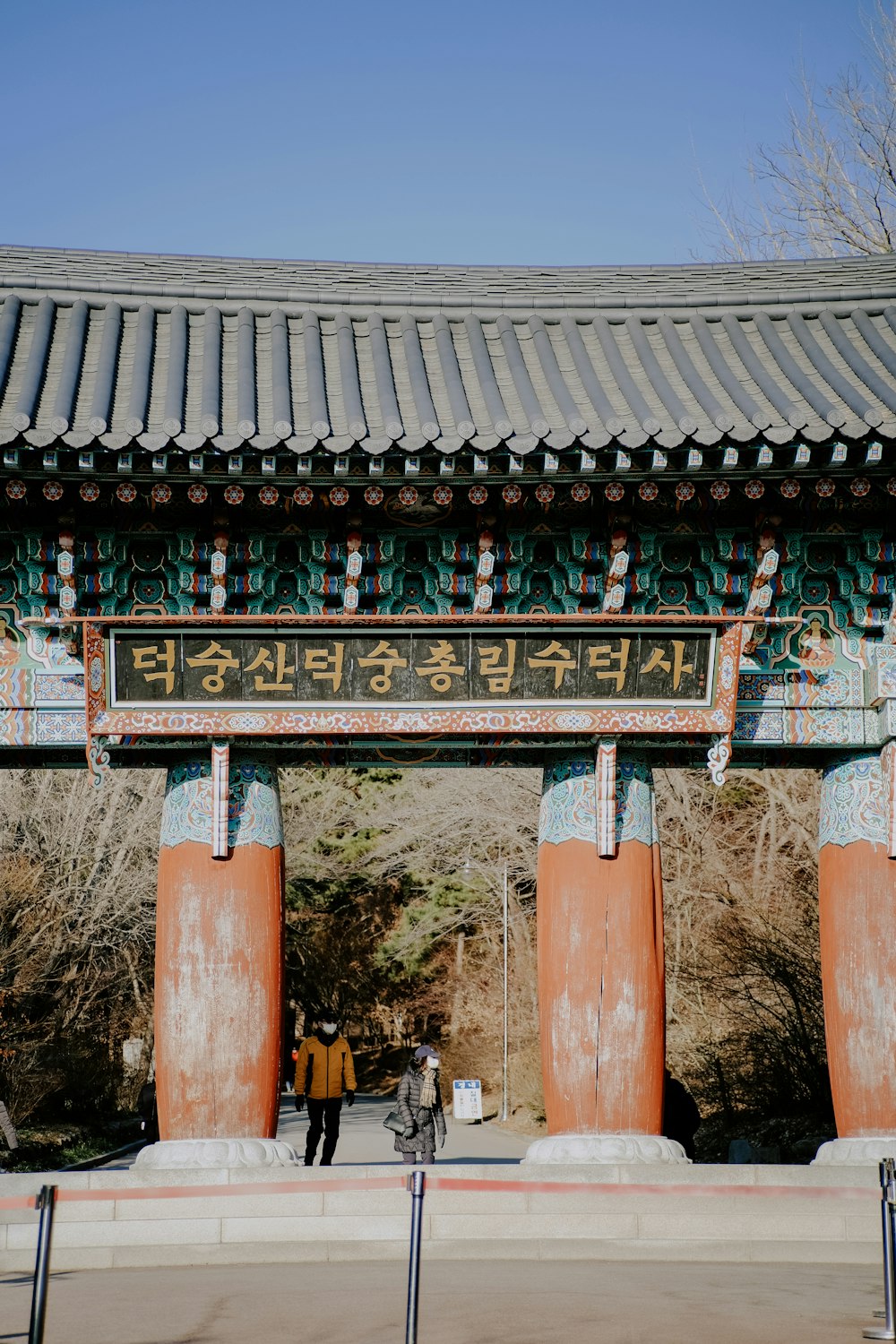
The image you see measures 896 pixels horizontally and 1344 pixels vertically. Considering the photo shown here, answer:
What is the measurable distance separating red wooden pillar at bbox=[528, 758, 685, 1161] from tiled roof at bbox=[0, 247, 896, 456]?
108 inches

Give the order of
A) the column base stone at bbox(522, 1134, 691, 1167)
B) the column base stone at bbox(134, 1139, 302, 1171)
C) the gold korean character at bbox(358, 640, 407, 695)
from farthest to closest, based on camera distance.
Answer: the gold korean character at bbox(358, 640, 407, 695) < the column base stone at bbox(522, 1134, 691, 1167) < the column base stone at bbox(134, 1139, 302, 1171)

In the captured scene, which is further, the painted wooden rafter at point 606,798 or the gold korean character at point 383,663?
the gold korean character at point 383,663

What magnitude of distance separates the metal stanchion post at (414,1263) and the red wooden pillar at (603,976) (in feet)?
12.6

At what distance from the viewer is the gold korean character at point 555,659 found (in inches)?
434

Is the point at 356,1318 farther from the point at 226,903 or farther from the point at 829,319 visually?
the point at 829,319

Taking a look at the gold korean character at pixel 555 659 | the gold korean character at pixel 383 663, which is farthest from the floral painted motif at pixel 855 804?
the gold korean character at pixel 383 663

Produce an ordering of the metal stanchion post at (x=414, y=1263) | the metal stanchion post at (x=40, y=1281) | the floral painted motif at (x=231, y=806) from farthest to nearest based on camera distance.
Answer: the floral painted motif at (x=231, y=806) → the metal stanchion post at (x=414, y=1263) → the metal stanchion post at (x=40, y=1281)

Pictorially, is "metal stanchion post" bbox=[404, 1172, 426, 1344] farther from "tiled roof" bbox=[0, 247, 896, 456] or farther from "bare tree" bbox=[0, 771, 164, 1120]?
"bare tree" bbox=[0, 771, 164, 1120]

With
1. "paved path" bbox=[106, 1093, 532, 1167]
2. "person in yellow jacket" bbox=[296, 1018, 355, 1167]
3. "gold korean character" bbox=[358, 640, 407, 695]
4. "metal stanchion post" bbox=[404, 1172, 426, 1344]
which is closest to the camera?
"metal stanchion post" bbox=[404, 1172, 426, 1344]

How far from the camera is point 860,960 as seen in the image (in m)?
11.0

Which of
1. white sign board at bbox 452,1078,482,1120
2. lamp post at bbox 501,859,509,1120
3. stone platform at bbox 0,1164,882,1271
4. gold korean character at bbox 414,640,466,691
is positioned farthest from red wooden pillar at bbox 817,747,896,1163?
white sign board at bbox 452,1078,482,1120

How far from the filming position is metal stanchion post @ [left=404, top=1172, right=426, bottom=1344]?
6.41 m

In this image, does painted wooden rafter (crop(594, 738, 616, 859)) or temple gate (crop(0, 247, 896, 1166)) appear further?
painted wooden rafter (crop(594, 738, 616, 859))

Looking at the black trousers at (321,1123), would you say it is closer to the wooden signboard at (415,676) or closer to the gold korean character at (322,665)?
the wooden signboard at (415,676)
